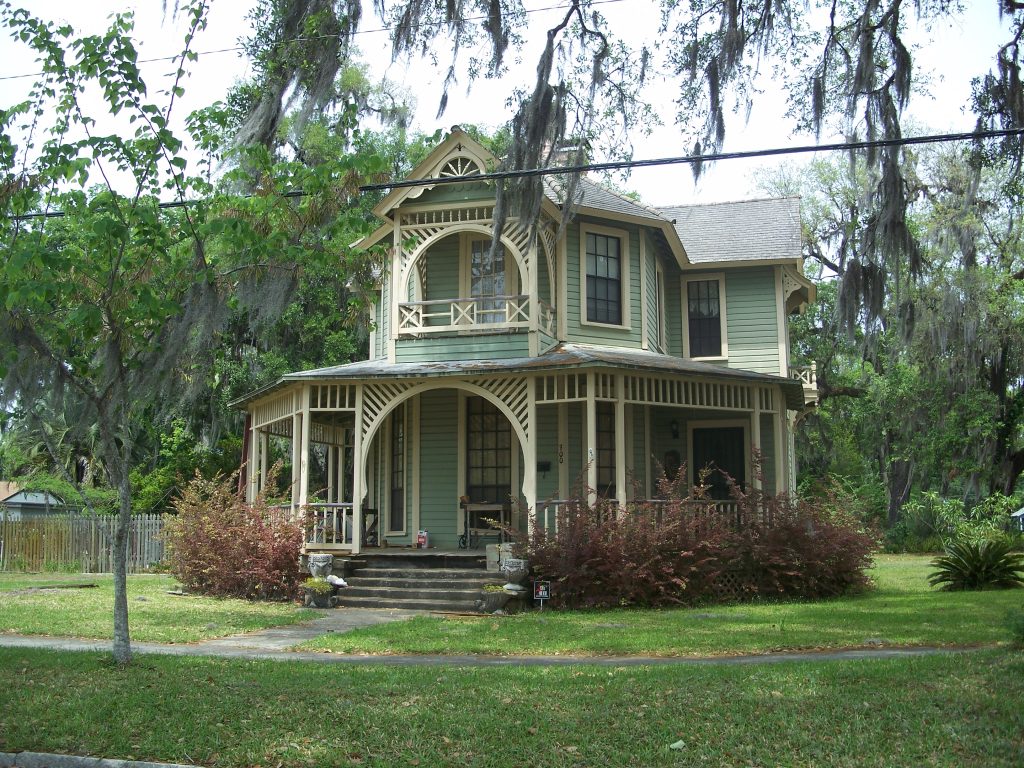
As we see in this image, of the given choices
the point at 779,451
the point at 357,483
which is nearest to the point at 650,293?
the point at 779,451

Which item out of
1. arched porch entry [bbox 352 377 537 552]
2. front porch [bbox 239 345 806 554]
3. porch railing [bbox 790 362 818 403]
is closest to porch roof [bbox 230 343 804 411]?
front porch [bbox 239 345 806 554]

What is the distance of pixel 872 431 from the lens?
115 feet

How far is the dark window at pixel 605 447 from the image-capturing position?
18125mm

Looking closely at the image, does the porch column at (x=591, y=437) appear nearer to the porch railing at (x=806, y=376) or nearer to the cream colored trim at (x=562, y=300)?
the cream colored trim at (x=562, y=300)

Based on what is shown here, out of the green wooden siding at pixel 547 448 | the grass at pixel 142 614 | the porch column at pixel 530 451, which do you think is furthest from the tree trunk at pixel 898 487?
the grass at pixel 142 614

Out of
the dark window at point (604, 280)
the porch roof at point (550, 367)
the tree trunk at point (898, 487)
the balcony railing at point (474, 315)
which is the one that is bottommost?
the tree trunk at point (898, 487)

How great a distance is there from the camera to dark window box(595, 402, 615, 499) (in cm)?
1812

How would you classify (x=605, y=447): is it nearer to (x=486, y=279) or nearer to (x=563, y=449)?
(x=563, y=449)

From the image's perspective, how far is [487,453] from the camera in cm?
1845

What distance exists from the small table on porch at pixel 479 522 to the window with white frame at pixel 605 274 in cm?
395

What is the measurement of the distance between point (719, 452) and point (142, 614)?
1111 centimetres

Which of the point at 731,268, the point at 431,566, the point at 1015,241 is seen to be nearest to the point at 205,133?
the point at 431,566

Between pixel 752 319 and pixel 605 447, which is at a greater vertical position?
pixel 752 319

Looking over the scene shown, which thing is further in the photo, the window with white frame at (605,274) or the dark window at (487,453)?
the window with white frame at (605,274)
